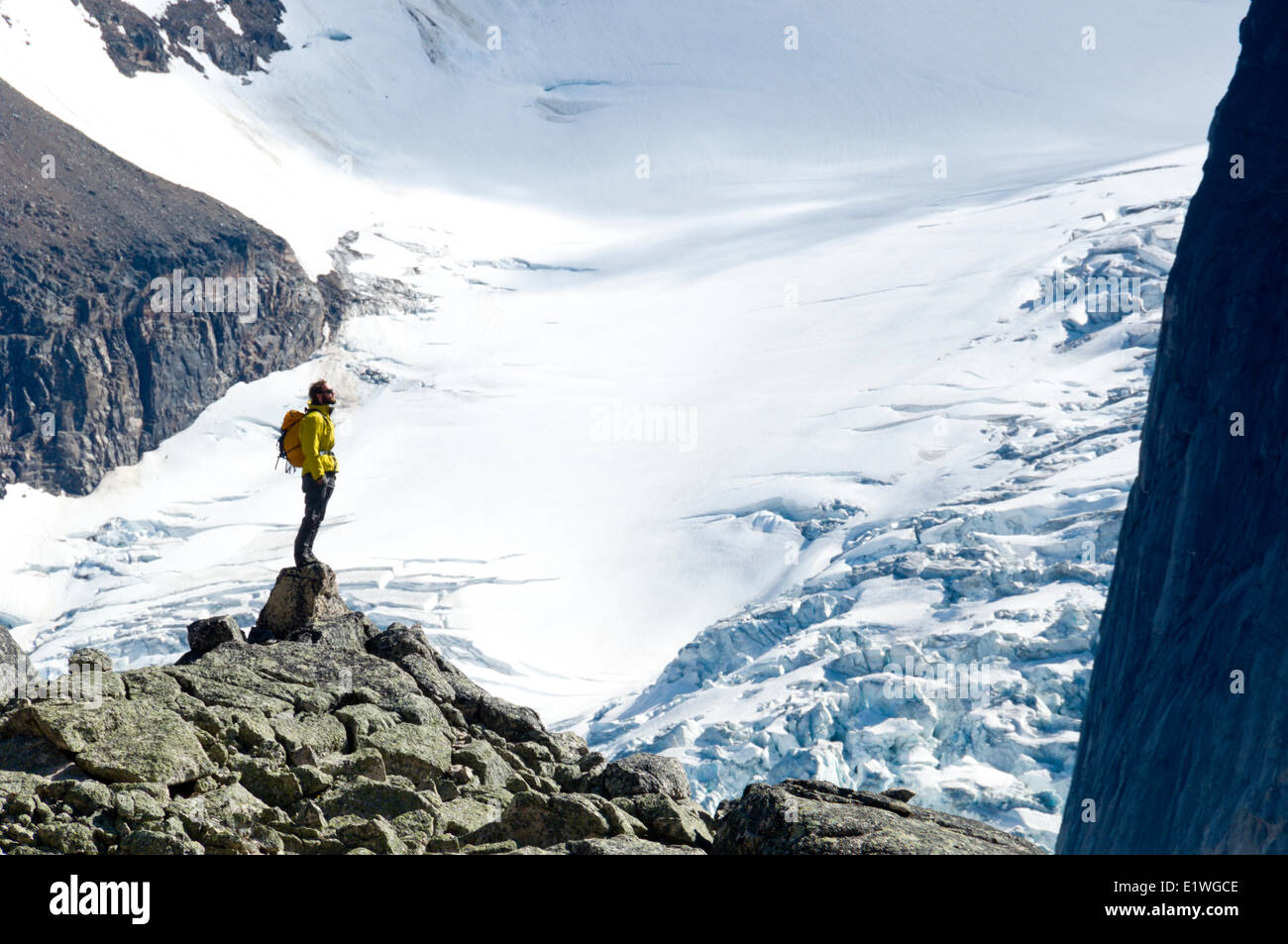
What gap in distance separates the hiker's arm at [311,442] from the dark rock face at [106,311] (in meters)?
148

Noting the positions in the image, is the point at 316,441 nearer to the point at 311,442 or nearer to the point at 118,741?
the point at 311,442

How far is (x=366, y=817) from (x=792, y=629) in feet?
248

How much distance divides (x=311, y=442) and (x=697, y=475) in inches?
5040

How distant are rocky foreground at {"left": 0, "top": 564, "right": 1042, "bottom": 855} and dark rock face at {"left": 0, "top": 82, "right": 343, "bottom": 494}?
151 metres

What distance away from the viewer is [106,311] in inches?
6471

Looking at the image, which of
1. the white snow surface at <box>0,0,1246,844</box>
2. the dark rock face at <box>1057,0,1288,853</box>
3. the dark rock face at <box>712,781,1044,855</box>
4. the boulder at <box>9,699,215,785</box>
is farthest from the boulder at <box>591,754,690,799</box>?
the white snow surface at <box>0,0,1246,844</box>

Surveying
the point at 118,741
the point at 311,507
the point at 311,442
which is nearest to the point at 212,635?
the point at 311,507

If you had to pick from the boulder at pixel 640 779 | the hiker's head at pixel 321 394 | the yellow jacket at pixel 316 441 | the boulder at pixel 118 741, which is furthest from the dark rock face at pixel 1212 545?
the boulder at pixel 118 741

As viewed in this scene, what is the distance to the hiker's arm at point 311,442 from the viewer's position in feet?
55.3

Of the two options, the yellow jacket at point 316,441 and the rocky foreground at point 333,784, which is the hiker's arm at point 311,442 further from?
the rocky foreground at point 333,784

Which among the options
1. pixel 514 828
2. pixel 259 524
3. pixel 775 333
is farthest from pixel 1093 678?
pixel 775 333

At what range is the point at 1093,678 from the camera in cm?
4400

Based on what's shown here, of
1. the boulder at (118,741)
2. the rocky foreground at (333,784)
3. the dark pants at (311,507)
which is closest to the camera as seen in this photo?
the rocky foreground at (333,784)
